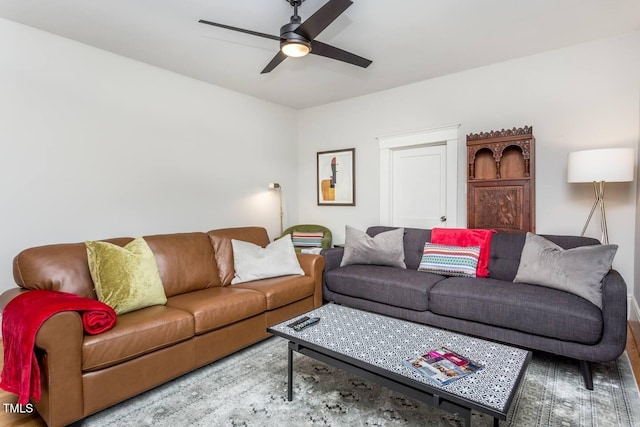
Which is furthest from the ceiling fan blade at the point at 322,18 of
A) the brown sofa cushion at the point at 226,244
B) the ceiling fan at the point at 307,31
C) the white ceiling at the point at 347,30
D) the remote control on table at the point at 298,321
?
the brown sofa cushion at the point at 226,244

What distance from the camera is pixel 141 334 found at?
2016 millimetres

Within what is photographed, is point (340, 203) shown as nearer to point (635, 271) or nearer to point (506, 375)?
point (635, 271)

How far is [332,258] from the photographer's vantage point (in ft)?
11.9

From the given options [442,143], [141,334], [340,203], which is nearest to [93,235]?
[141,334]

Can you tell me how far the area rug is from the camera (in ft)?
6.02

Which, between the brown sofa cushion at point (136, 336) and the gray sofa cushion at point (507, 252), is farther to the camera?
the gray sofa cushion at point (507, 252)

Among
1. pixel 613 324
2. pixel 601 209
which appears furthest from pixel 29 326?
pixel 601 209

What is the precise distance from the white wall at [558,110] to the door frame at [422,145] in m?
0.07

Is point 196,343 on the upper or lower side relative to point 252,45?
lower

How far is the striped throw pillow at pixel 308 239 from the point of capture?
4.64m

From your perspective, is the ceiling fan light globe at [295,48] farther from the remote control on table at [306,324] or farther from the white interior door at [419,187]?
the white interior door at [419,187]

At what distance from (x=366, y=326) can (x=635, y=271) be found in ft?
8.83

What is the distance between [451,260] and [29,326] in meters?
2.97

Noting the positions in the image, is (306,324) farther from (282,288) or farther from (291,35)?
(291,35)
